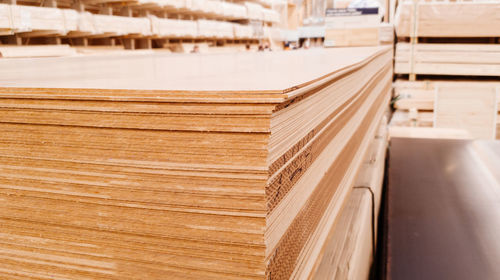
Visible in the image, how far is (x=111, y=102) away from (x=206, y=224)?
0.22 m

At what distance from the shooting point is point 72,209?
26.6 inches

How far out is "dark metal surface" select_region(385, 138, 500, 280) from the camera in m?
1.47

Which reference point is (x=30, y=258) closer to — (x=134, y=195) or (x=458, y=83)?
(x=134, y=195)

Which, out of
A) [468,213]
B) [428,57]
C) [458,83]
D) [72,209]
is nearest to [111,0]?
[428,57]

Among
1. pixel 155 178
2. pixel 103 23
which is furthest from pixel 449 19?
pixel 155 178

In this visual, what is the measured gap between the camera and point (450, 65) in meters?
4.60

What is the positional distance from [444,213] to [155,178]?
166 centimetres

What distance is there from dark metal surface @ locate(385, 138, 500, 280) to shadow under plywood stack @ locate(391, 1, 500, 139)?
181cm

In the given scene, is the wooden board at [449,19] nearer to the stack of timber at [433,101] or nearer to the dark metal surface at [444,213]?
the stack of timber at [433,101]

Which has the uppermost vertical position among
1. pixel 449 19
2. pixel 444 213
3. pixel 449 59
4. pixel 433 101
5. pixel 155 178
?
pixel 449 19

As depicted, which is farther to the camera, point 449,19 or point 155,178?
point 449,19

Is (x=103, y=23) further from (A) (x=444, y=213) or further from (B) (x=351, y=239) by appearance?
(B) (x=351, y=239)

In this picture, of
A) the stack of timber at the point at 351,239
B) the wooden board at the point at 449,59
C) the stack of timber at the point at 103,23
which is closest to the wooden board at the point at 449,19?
the wooden board at the point at 449,59

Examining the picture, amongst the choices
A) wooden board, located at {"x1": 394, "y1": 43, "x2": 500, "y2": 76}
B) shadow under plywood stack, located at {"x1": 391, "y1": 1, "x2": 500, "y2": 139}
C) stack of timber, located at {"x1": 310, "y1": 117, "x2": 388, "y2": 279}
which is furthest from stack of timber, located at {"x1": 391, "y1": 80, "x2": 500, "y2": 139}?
stack of timber, located at {"x1": 310, "y1": 117, "x2": 388, "y2": 279}
